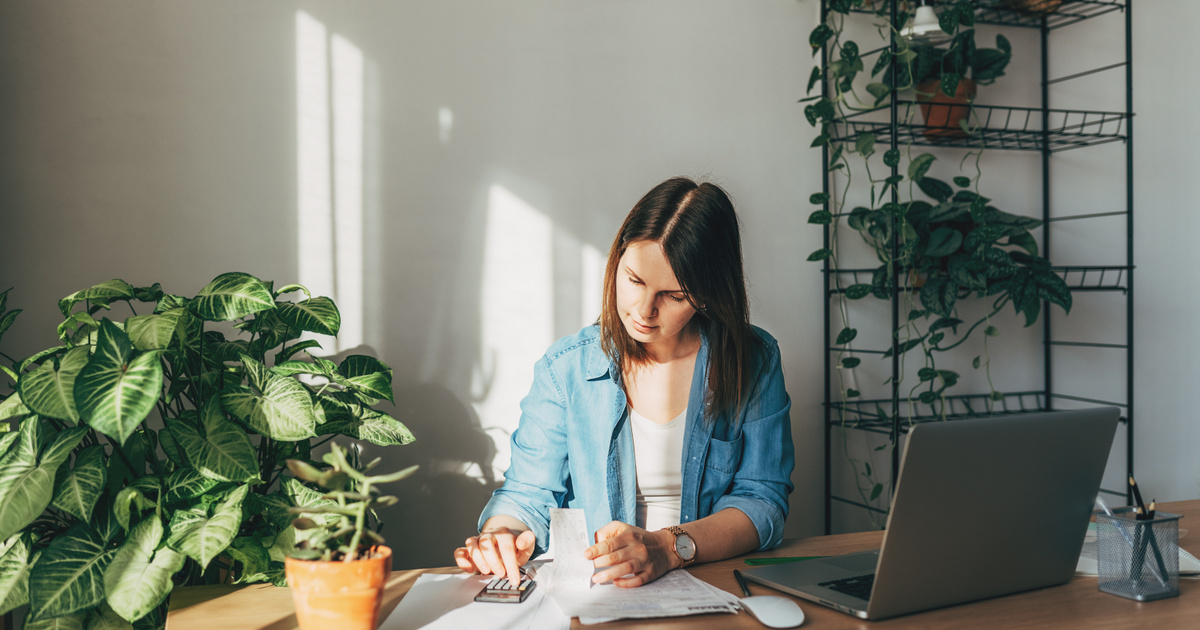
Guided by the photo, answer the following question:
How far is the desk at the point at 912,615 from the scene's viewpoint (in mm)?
958

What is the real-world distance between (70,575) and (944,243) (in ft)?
7.03

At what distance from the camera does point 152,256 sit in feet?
6.03

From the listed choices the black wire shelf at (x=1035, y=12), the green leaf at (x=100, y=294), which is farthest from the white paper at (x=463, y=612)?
the black wire shelf at (x=1035, y=12)

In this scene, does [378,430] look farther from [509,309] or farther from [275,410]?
[509,309]

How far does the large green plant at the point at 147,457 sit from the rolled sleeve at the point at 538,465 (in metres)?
0.25

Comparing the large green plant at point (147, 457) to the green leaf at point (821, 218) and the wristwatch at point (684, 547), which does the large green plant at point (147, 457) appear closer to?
the wristwatch at point (684, 547)

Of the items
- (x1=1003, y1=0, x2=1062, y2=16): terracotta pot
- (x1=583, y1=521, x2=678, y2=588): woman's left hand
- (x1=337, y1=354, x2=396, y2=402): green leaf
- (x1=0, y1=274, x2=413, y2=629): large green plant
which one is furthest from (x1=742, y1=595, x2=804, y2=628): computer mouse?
(x1=1003, y1=0, x2=1062, y2=16): terracotta pot

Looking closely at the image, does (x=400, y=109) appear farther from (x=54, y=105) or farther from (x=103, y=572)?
(x=103, y=572)

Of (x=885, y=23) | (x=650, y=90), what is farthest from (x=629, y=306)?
(x=885, y=23)

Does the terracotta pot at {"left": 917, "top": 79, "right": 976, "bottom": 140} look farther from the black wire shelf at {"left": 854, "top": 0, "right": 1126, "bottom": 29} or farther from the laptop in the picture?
the laptop

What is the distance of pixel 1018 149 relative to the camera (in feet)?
8.68

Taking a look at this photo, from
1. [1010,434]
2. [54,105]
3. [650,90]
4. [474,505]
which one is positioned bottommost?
[474,505]

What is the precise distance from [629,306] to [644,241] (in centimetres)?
12

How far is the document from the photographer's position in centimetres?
99
